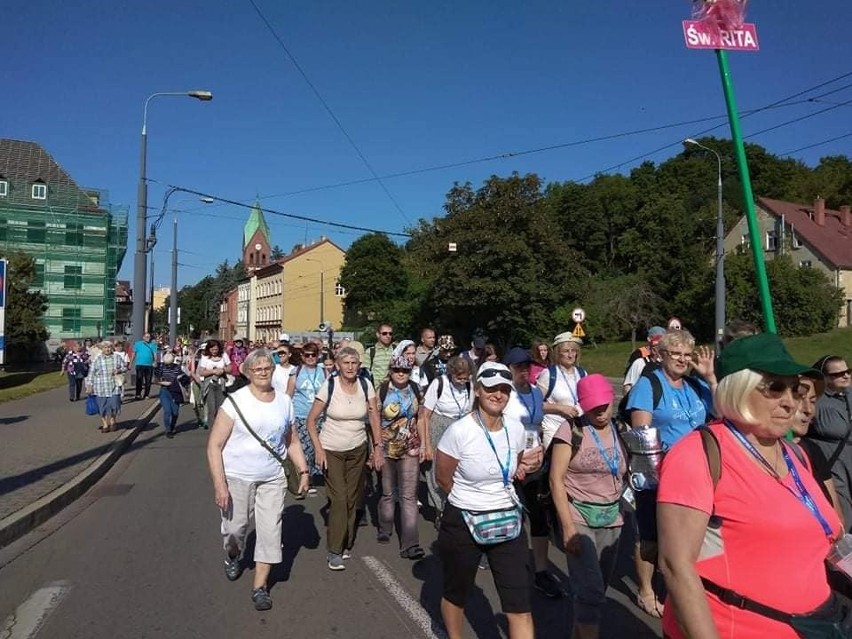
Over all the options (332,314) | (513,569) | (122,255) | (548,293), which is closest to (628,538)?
(513,569)

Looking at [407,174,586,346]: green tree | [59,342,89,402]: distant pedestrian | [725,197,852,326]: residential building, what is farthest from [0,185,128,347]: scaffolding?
[725,197,852,326]: residential building

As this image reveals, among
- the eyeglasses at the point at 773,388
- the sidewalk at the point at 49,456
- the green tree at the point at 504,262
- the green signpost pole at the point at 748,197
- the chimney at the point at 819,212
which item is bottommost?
the sidewalk at the point at 49,456

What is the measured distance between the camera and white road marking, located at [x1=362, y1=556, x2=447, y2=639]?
4.53m

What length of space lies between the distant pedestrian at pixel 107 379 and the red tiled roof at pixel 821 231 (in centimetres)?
5043

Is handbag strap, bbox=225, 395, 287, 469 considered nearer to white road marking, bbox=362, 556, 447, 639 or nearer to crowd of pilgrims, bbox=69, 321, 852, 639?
crowd of pilgrims, bbox=69, 321, 852, 639

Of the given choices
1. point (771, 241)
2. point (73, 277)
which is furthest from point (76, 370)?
point (771, 241)

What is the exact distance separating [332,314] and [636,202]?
40.8 metres

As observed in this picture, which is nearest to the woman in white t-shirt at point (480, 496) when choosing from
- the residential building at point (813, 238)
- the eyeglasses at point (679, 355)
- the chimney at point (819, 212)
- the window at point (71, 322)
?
the eyeglasses at point (679, 355)

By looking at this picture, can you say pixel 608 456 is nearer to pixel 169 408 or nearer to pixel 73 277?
pixel 169 408

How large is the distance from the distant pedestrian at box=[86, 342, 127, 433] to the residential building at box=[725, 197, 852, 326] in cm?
4619

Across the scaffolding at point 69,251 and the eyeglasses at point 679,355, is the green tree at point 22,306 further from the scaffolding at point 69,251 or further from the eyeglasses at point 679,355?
the eyeglasses at point 679,355

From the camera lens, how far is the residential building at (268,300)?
306 ft

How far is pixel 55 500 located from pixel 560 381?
225 inches

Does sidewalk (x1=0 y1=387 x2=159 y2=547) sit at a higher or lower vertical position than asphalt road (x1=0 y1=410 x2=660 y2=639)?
higher
